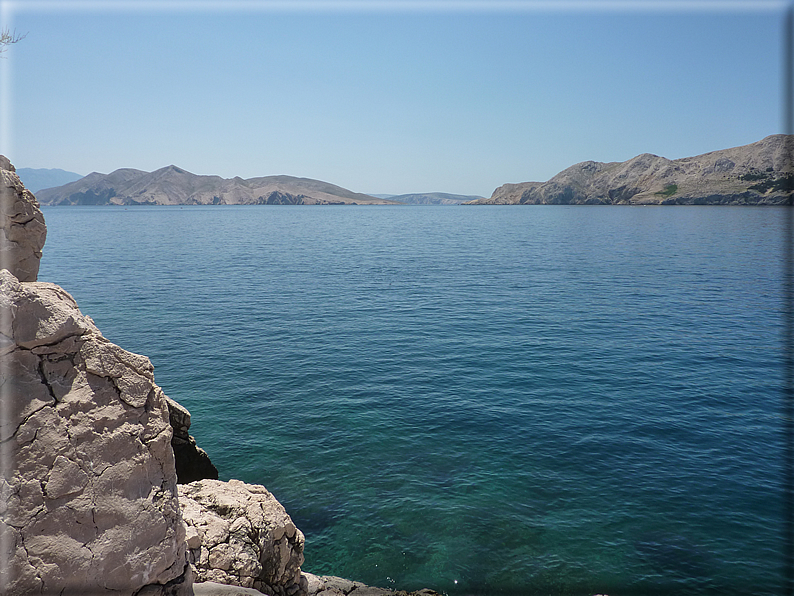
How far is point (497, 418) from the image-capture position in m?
22.8

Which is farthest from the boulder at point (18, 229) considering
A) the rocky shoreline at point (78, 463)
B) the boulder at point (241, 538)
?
the boulder at point (241, 538)

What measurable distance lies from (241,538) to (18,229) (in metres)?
7.13

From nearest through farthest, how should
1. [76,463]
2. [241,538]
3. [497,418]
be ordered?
[76,463] < [241,538] < [497,418]

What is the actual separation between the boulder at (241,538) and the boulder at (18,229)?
17.7 feet

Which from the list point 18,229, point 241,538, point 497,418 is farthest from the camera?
point 497,418

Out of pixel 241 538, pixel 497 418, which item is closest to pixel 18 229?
pixel 241 538

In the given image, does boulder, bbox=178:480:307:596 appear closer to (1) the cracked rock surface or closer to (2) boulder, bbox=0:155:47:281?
(1) the cracked rock surface

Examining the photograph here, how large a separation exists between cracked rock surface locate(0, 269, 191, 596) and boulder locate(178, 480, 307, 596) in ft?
6.50

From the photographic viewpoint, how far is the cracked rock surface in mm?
5879

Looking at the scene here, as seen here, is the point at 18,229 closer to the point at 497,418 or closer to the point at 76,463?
the point at 76,463

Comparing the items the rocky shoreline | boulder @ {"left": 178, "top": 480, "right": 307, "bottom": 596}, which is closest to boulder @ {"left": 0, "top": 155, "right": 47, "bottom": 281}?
the rocky shoreline

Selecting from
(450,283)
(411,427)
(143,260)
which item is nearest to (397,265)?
(450,283)

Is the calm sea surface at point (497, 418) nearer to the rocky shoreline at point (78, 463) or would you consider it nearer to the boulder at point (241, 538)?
the boulder at point (241, 538)

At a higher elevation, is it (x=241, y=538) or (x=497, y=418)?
(x=241, y=538)
